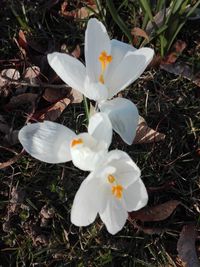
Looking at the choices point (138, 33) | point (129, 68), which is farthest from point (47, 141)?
point (138, 33)

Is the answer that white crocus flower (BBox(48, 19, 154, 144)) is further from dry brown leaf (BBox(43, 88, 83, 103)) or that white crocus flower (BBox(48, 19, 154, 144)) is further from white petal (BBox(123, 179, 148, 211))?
dry brown leaf (BBox(43, 88, 83, 103))

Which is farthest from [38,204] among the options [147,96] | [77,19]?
[77,19]

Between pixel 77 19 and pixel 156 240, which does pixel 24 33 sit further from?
pixel 156 240

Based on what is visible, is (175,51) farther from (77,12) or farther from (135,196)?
(135,196)

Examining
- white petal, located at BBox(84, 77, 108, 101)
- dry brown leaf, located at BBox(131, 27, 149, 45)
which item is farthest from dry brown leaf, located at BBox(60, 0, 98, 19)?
white petal, located at BBox(84, 77, 108, 101)

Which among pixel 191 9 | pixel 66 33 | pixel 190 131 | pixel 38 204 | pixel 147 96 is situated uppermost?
pixel 191 9
